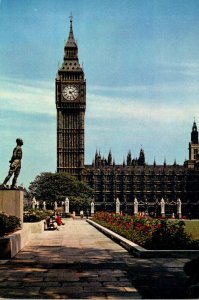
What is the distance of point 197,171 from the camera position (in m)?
138

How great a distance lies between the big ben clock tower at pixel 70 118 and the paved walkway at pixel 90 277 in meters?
113

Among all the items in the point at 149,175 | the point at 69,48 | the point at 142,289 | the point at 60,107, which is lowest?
the point at 142,289

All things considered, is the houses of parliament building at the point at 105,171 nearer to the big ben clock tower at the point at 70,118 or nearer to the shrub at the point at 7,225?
the big ben clock tower at the point at 70,118

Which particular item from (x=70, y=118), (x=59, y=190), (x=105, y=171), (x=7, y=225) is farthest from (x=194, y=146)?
(x=7, y=225)

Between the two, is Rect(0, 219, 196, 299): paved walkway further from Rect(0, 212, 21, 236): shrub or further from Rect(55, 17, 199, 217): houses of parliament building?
Rect(55, 17, 199, 217): houses of parliament building

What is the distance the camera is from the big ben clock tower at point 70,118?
126 metres

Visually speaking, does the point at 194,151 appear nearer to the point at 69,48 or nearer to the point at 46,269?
the point at 69,48

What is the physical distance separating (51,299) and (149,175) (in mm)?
133208

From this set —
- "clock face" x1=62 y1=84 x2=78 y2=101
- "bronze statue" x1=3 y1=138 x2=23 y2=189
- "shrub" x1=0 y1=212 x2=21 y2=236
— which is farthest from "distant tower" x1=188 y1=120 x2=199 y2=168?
"shrub" x1=0 y1=212 x2=21 y2=236

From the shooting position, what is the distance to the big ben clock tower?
126m

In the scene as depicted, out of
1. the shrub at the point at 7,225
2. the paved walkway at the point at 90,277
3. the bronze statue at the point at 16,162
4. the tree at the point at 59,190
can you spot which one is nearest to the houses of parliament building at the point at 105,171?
the tree at the point at 59,190

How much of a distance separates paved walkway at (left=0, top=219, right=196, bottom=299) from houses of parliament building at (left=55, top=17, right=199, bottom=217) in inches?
4351

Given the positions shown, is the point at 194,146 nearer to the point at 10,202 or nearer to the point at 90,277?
the point at 10,202

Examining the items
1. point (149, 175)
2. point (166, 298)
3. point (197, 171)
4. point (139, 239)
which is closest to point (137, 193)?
point (149, 175)
